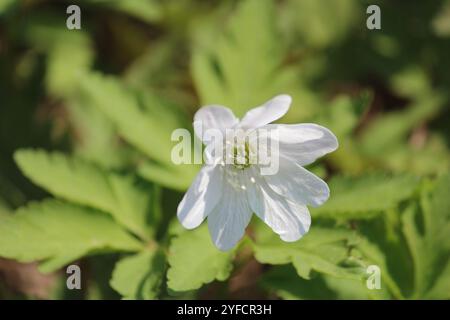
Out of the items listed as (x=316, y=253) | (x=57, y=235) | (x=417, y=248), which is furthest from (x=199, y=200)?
(x=417, y=248)

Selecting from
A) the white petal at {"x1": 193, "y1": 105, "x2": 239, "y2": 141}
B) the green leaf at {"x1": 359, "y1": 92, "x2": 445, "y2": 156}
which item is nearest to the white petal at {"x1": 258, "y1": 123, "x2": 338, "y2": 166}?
the white petal at {"x1": 193, "y1": 105, "x2": 239, "y2": 141}

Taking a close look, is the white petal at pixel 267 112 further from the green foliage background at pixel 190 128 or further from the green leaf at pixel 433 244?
the green leaf at pixel 433 244

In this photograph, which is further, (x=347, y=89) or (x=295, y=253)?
(x=347, y=89)

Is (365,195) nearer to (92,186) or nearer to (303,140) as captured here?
(303,140)
